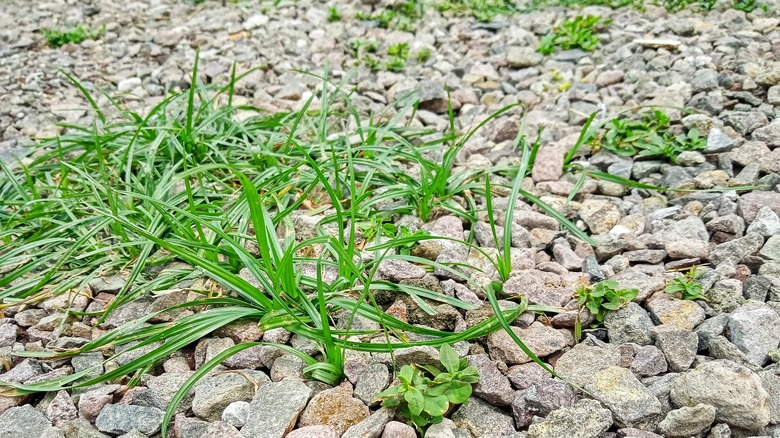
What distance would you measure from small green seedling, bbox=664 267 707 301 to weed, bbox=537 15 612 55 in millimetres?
2140

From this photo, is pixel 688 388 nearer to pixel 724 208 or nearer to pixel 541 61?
pixel 724 208

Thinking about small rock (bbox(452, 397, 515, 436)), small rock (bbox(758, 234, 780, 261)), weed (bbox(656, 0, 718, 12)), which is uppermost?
weed (bbox(656, 0, 718, 12))

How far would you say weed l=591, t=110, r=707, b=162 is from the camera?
8.82 feet

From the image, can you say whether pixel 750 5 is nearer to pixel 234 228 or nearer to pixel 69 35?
pixel 234 228

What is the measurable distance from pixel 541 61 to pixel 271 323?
2545 millimetres

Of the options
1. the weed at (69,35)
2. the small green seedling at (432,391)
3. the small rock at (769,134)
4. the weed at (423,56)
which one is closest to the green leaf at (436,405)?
the small green seedling at (432,391)

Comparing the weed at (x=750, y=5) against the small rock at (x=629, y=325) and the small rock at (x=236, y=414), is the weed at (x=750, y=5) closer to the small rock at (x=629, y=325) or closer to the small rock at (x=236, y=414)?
the small rock at (x=629, y=325)

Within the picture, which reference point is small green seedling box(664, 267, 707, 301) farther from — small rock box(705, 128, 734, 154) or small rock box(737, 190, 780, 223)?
small rock box(705, 128, 734, 154)

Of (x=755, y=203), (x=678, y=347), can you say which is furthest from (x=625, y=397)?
(x=755, y=203)

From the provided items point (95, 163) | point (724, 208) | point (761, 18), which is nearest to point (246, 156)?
point (95, 163)

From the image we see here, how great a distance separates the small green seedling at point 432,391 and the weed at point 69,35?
150 inches

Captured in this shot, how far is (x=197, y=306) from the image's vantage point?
6.62 feet

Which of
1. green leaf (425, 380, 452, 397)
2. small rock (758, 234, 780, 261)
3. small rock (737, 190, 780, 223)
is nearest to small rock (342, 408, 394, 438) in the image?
green leaf (425, 380, 452, 397)

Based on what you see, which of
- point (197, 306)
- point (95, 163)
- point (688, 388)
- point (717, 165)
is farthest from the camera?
point (95, 163)
